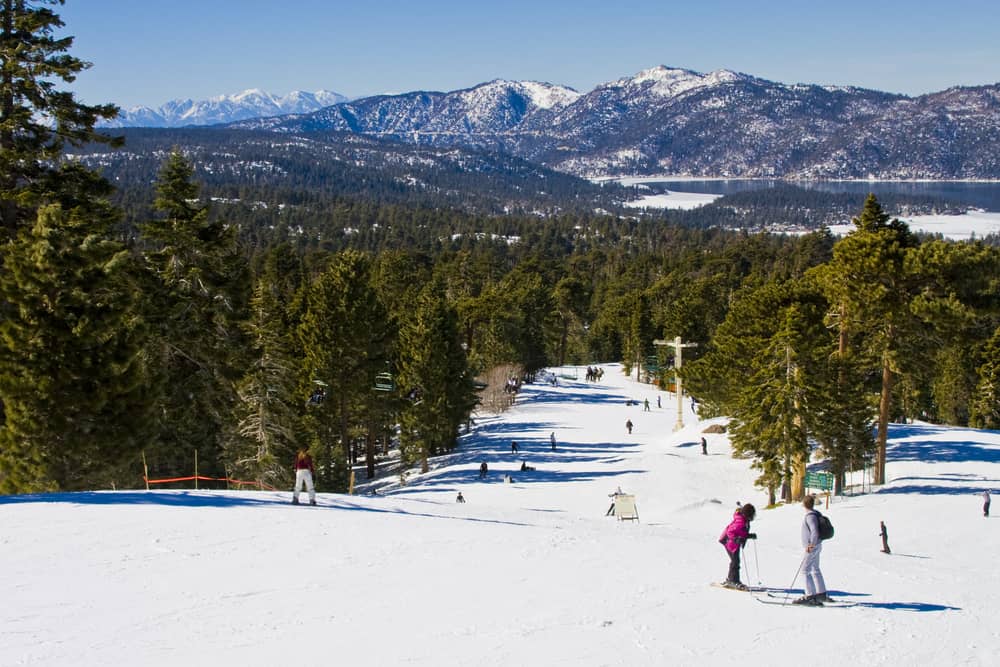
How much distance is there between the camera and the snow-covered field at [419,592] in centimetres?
830

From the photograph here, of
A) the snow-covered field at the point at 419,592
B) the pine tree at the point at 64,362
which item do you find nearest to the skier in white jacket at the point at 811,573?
the snow-covered field at the point at 419,592

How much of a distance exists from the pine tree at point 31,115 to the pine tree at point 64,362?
4.50 ft

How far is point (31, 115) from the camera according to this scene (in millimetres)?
19469

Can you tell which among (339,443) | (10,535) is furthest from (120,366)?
(339,443)

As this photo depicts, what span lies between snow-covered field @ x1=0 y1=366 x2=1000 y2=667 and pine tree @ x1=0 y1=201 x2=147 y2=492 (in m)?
3.97

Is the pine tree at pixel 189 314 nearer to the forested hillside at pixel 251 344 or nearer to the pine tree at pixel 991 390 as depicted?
the forested hillside at pixel 251 344

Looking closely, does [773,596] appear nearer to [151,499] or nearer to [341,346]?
[151,499]

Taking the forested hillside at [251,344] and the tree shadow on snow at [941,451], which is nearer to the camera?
the forested hillside at [251,344]

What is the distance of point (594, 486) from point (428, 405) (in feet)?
34.5

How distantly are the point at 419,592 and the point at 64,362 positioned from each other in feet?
40.0

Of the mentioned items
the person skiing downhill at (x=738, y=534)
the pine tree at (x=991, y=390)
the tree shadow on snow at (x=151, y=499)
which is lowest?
the pine tree at (x=991, y=390)

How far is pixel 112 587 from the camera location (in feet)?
31.6

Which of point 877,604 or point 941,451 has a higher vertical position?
point 877,604

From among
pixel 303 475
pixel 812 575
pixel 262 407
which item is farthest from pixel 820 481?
pixel 303 475
